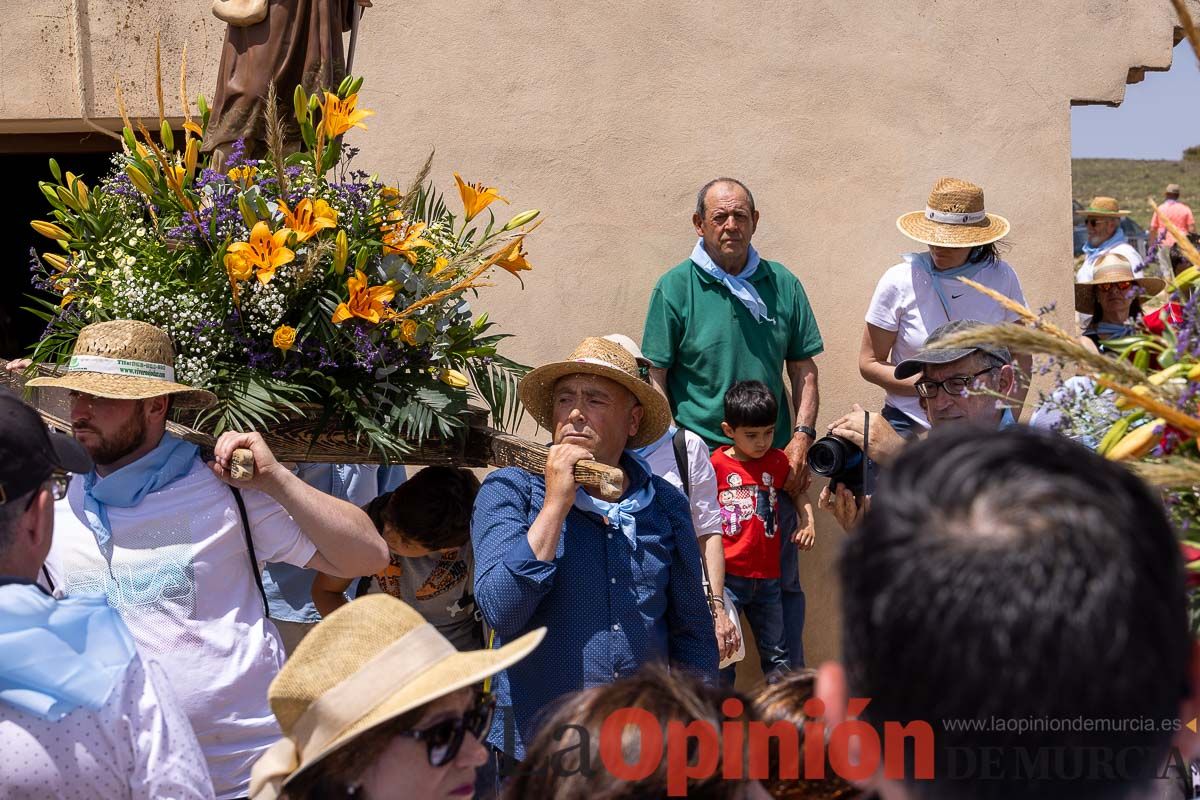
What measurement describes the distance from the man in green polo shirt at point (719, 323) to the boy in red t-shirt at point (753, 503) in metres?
0.19

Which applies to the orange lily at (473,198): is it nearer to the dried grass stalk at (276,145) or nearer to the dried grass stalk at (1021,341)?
the dried grass stalk at (276,145)

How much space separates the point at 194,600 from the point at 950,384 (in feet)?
7.28

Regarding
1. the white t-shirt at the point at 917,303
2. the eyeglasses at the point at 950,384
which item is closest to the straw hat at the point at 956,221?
the white t-shirt at the point at 917,303

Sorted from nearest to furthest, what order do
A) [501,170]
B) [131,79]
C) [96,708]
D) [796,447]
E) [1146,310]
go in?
[96,708] → [1146,310] → [796,447] → [501,170] → [131,79]

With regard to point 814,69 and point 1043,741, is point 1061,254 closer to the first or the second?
point 814,69

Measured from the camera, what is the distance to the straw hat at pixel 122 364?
335cm

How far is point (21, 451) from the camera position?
7.64ft

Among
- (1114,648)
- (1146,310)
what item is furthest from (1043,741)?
(1146,310)

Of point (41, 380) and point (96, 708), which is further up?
point (41, 380)

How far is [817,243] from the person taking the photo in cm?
640

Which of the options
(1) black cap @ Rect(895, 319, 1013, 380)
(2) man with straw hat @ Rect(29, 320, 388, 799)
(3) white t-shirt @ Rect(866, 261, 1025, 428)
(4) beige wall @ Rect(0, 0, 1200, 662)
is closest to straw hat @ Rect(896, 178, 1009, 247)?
(3) white t-shirt @ Rect(866, 261, 1025, 428)

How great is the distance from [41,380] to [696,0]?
3908 millimetres

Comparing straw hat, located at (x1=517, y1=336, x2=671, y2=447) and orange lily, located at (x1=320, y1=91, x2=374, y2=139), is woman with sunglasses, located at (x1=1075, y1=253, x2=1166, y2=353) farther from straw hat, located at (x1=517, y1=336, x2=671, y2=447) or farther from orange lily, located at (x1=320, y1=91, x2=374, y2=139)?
orange lily, located at (x1=320, y1=91, x2=374, y2=139)

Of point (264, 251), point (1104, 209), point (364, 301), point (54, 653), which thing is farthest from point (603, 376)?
point (1104, 209)
